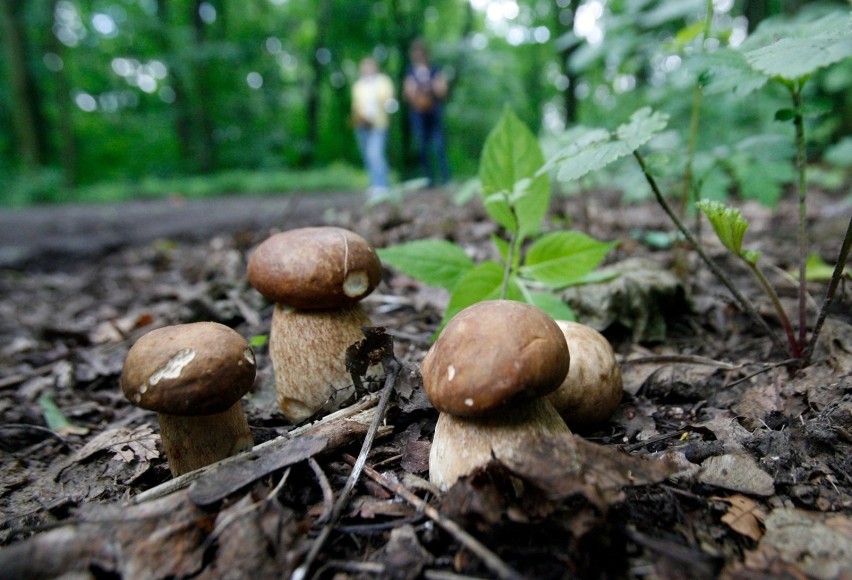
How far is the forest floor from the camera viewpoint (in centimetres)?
138

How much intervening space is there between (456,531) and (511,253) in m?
1.39

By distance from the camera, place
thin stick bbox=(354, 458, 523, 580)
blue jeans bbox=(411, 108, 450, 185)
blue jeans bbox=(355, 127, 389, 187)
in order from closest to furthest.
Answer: thin stick bbox=(354, 458, 523, 580) < blue jeans bbox=(355, 127, 389, 187) < blue jeans bbox=(411, 108, 450, 185)

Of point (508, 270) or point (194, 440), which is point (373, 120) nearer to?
point (508, 270)

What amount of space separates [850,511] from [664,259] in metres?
2.80

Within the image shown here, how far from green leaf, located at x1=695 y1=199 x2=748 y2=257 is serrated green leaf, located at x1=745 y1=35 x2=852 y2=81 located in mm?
431

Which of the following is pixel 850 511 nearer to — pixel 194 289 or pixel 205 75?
pixel 194 289

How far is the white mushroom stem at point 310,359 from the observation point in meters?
2.34

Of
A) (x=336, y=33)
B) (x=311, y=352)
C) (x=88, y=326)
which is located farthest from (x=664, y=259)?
(x=336, y=33)

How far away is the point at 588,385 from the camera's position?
78.7 inches

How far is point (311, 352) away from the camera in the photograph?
92.6 inches

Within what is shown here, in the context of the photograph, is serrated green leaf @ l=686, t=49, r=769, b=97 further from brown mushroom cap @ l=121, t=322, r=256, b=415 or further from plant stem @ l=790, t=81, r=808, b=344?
brown mushroom cap @ l=121, t=322, r=256, b=415

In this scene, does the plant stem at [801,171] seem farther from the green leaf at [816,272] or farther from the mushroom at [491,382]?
the mushroom at [491,382]

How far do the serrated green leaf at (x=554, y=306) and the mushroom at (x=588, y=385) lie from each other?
0.99 feet

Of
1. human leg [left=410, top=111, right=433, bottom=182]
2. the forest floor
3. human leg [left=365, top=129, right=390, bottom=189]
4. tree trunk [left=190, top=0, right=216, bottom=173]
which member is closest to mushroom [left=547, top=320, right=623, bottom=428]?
the forest floor
